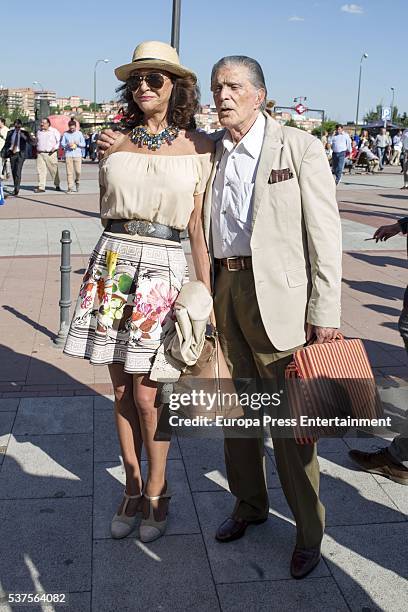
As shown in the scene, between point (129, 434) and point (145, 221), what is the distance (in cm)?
99

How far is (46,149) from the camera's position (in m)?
17.1

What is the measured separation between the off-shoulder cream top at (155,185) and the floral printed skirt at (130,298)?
118 mm

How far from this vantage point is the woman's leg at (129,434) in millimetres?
3240

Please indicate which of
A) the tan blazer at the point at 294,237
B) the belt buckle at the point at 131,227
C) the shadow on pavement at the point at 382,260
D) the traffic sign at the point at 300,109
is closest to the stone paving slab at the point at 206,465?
the tan blazer at the point at 294,237

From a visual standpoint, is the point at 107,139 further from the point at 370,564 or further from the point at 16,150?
the point at 16,150

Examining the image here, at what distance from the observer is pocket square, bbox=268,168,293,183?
276 cm

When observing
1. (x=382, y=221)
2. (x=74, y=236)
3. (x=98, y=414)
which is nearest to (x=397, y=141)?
(x=382, y=221)

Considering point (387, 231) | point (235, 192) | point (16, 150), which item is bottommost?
point (16, 150)

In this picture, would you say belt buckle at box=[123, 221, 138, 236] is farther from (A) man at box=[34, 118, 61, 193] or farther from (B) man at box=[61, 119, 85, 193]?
(B) man at box=[61, 119, 85, 193]

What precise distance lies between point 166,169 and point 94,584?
1.68m

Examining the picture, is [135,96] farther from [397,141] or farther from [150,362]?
[397,141]

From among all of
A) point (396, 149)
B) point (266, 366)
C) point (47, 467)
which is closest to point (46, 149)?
point (47, 467)

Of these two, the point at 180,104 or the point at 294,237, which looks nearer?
the point at 294,237

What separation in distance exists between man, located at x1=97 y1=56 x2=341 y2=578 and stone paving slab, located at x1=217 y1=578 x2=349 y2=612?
0.08 m
